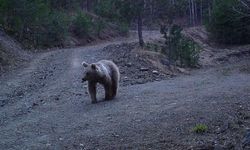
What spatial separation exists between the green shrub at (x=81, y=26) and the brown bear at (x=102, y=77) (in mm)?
38063

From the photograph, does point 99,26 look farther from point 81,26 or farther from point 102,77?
point 102,77

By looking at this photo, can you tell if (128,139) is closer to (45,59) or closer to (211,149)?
(211,149)

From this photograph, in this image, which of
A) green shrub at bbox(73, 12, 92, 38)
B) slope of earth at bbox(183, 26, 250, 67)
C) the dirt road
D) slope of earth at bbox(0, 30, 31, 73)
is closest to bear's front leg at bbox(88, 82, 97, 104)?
the dirt road

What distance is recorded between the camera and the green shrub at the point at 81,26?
2115 inches

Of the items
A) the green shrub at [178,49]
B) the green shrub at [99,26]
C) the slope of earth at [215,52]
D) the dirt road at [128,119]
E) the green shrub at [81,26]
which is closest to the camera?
the dirt road at [128,119]

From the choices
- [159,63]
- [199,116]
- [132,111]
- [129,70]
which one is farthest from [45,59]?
[199,116]

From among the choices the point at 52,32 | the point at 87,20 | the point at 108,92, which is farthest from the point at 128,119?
the point at 87,20

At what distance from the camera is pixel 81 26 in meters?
53.7

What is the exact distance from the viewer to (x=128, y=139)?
10680mm

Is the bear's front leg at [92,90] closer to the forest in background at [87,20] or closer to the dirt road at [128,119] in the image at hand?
the dirt road at [128,119]

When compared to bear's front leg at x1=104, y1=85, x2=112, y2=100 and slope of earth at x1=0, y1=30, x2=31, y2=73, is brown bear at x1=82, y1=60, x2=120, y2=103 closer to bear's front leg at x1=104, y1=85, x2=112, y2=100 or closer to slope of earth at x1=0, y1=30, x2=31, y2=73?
bear's front leg at x1=104, y1=85, x2=112, y2=100

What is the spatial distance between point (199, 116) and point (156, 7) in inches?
1372

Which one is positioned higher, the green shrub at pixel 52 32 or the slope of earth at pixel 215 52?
the green shrub at pixel 52 32

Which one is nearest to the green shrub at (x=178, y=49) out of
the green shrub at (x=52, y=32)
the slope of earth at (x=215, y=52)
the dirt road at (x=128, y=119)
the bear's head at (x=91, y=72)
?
the slope of earth at (x=215, y=52)
